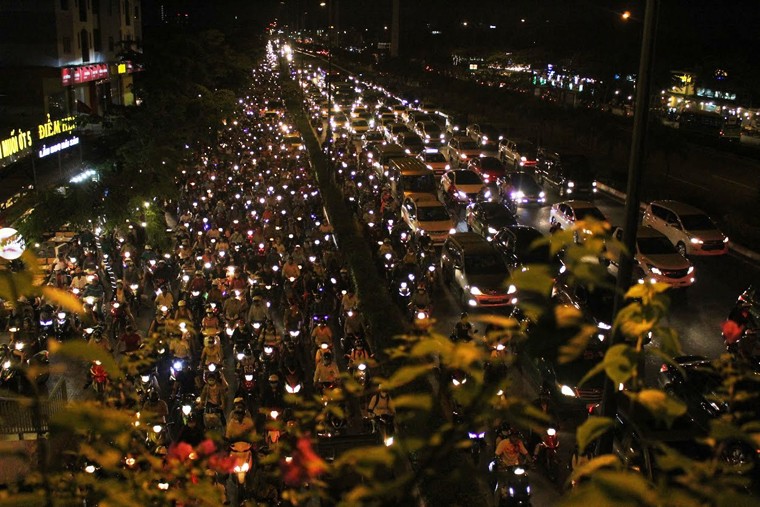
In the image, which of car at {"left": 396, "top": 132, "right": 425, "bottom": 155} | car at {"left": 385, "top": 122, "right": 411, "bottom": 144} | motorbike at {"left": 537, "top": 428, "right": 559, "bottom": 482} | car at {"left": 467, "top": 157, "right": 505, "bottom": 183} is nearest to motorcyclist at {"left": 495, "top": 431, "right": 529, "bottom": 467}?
motorbike at {"left": 537, "top": 428, "right": 559, "bottom": 482}

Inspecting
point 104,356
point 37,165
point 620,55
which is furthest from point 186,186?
point 620,55

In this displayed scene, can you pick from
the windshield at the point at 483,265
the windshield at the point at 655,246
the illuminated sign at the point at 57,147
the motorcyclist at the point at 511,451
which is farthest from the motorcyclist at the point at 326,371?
the illuminated sign at the point at 57,147

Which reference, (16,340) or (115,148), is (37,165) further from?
(16,340)

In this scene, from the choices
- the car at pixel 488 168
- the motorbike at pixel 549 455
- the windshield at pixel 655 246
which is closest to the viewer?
the motorbike at pixel 549 455

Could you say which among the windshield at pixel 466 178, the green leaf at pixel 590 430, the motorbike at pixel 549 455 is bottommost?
the motorbike at pixel 549 455

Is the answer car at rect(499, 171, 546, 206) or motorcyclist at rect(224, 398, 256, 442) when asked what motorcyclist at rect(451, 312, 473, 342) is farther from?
car at rect(499, 171, 546, 206)

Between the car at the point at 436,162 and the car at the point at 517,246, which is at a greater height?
the car at the point at 517,246

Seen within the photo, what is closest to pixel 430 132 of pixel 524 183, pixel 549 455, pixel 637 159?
pixel 524 183

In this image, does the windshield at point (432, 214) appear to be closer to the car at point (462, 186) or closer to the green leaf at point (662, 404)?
the car at point (462, 186)
